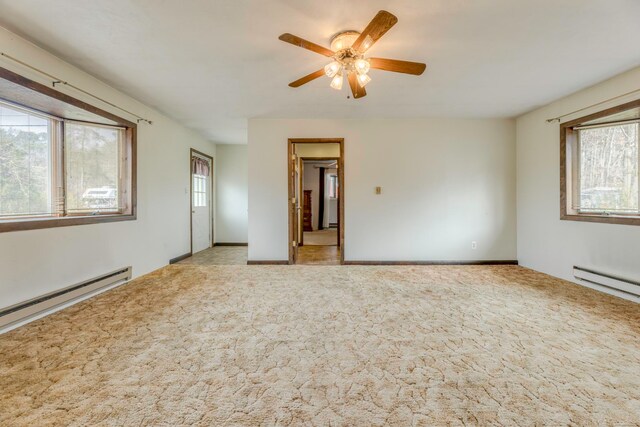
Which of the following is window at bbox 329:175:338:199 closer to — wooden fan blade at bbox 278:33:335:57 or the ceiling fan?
the ceiling fan

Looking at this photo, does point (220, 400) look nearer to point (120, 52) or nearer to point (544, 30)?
point (120, 52)

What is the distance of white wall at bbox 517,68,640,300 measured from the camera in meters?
3.02

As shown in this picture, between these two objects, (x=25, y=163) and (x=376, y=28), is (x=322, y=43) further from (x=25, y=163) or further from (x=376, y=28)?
(x=25, y=163)

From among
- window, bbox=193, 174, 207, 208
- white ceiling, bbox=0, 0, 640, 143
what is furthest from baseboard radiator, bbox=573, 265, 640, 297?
window, bbox=193, 174, 207, 208

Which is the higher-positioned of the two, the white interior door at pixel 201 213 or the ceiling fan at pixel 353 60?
the ceiling fan at pixel 353 60

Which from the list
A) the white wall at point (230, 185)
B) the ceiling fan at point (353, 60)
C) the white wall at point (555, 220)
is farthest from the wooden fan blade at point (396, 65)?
the white wall at point (230, 185)

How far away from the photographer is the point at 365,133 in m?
4.60

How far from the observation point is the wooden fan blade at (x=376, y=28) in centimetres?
163

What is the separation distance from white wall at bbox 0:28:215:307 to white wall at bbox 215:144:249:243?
31.5 inches

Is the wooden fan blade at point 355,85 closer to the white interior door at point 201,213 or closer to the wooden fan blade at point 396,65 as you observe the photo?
the wooden fan blade at point 396,65

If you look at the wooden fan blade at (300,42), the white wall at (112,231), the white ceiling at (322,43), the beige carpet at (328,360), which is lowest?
the beige carpet at (328,360)

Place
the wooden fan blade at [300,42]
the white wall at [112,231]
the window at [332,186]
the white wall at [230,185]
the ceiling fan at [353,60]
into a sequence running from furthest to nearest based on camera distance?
the window at [332,186] → the white wall at [230,185] → the white wall at [112,231] → the ceiling fan at [353,60] → the wooden fan blade at [300,42]

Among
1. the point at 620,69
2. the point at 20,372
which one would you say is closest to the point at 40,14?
the point at 20,372

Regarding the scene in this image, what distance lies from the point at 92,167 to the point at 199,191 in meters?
2.59
